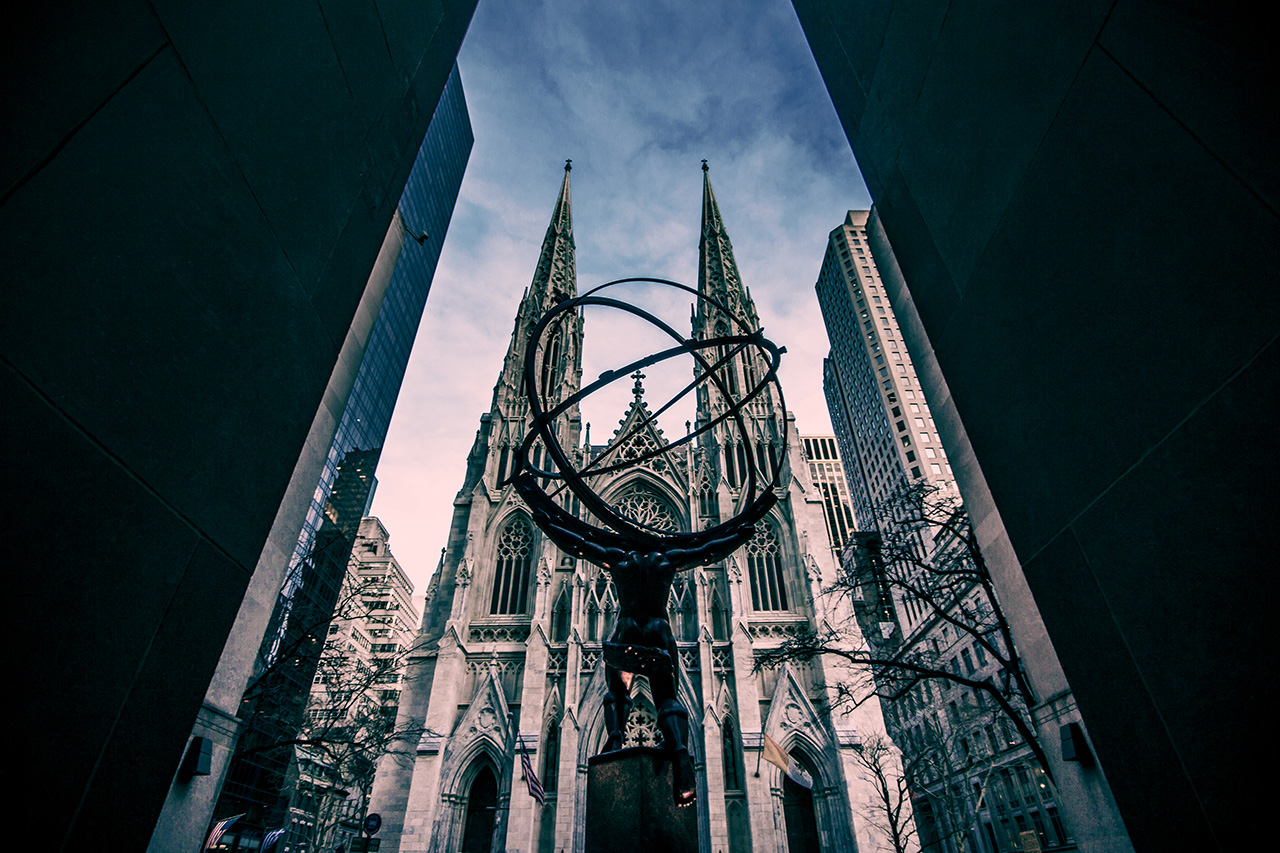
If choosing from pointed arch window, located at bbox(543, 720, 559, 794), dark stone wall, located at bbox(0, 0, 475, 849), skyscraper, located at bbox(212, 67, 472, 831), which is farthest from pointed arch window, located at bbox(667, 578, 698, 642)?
dark stone wall, located at bbox(0, 0, 475, 849)

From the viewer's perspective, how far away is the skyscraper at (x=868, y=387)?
64.2 metres

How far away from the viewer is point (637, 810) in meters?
5.18

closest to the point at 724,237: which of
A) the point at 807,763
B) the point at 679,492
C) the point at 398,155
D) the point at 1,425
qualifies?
the point at 679,492

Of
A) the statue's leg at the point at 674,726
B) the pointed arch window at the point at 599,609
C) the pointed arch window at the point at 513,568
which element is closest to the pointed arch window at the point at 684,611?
the pointed arch window at the point at 599,609

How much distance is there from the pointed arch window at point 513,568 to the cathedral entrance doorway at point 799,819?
13.9m

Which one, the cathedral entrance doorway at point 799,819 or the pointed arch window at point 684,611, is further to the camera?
the pointed arch window at point 684,611

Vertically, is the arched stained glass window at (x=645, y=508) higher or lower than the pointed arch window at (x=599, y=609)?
higher

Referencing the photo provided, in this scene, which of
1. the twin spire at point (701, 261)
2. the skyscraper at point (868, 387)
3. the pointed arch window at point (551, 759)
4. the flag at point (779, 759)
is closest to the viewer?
the flag at point (779, 759)

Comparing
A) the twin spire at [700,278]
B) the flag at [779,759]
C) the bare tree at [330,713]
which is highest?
the twin spire at [700,278]

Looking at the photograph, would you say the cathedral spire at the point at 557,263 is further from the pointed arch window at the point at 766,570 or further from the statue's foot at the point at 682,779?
the statue's foot at the point at 682,779

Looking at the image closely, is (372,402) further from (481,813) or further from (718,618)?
(718,618)

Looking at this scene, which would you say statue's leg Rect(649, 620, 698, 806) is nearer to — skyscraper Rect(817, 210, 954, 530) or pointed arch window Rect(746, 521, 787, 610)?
pointed arch window Rect(746, 521, 787, 610)

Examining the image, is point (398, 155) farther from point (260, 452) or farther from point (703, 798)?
point (703, 798)

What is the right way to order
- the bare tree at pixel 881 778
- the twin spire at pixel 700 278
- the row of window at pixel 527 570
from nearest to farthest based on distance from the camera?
1. the bare tree at pixel 881 778
2. the row of window at pixel 527 570
3. the twin spire at pixel 700 278
